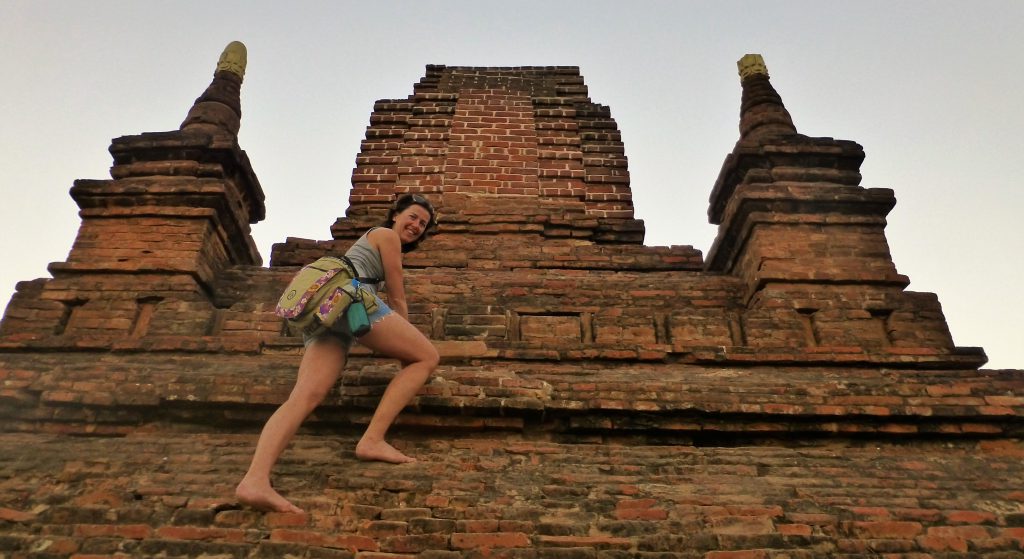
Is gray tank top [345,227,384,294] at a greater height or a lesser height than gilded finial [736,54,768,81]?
lesser

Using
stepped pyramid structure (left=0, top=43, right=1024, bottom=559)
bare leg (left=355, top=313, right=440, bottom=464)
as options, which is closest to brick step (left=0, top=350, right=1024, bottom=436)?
stepped pyramid structure (left=0, top=43, right=1024, bottom=559)

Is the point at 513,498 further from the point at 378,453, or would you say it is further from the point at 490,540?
the point at 378,453

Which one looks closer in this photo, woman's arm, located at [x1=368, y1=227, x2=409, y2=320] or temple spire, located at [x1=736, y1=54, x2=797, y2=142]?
woman's arm, located at [x1=368, y1=227, x2=409, y2=320]

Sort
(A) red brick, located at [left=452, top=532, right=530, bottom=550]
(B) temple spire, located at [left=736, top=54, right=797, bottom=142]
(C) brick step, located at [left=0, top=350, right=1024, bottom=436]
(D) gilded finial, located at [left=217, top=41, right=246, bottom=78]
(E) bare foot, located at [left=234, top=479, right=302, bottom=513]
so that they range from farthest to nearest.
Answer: (D) gilded finial, located at [left=217, top=41, right=246, bottom=78] → (B) temple spire, located at [left=736, top=54, right=797, bottom=142] → (C) brick step, located at [left=0, top=350, right=1024, bottom=436] → (E) bare foot, located at [left=234, top=479, right=302, bottom=513] → (A) red brick, located at [left=452, top=532, right=530, bottom=550]

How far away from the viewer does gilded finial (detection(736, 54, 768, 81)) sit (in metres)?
6.98

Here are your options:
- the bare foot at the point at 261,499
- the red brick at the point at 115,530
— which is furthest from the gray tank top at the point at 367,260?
the red brick at the point at 115,530

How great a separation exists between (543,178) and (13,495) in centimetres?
476

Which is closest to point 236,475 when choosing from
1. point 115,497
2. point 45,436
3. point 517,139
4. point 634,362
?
point 115,497

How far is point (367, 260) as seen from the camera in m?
3.61

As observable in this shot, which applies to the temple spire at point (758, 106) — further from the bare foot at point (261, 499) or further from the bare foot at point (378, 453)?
the bare foot at point (261, 499)

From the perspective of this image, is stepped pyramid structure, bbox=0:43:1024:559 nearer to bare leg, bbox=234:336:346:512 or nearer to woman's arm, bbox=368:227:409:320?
bare leg, bbox=234:336:346:512

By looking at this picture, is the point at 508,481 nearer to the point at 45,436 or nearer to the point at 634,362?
the point at 634,362

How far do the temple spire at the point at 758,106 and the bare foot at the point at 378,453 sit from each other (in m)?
3.94

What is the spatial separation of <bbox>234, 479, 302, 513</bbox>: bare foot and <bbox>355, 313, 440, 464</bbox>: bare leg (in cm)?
48
